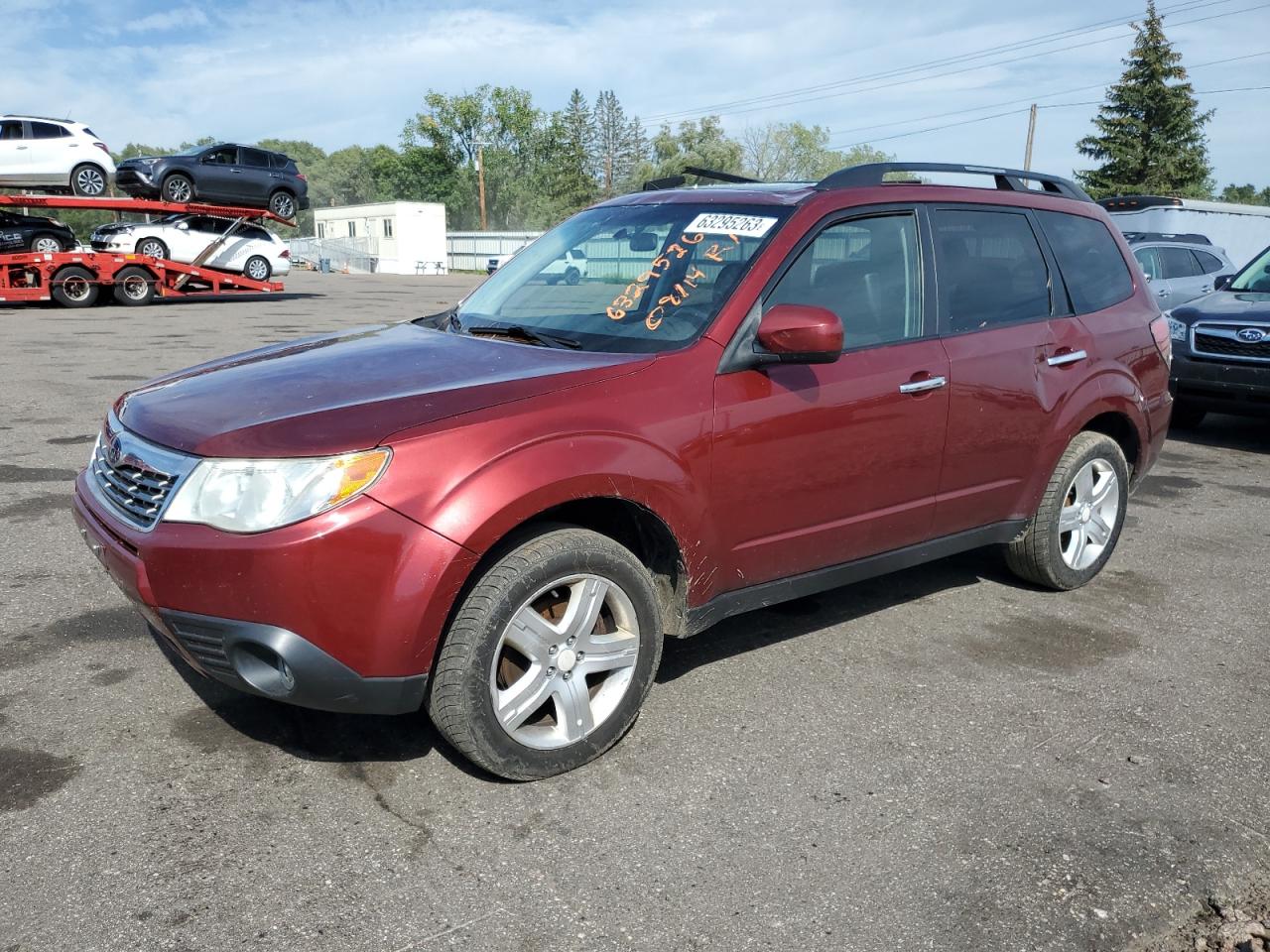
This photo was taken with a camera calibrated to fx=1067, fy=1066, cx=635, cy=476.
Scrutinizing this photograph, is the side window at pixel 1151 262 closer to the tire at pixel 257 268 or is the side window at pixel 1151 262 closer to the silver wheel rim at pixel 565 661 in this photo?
the silver wheel rim at pixel 565 661

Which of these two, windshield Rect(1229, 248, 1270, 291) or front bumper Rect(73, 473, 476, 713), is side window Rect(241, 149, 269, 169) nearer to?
windshield Rect(1229, 248, 1270, 291)

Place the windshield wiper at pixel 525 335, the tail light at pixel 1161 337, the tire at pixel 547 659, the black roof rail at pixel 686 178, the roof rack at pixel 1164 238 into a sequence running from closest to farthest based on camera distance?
the tire at pixel 547 659 < the windshield wiper at pixel 525 335 < the black roof rail at pixel 686 178 < the tail light at pixel 1161 337 < the roof rack at pixel 1164 238

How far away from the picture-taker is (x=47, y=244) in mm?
21078

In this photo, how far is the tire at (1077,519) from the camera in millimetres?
4871

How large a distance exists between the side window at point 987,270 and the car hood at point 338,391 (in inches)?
63.0

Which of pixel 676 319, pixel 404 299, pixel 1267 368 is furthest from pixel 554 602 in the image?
pixel 404 299

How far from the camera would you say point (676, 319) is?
367cm

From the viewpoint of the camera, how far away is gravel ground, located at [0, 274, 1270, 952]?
2613mm

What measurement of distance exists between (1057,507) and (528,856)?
10.2 ft

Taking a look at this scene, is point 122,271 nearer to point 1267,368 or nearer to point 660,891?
point 1267,368

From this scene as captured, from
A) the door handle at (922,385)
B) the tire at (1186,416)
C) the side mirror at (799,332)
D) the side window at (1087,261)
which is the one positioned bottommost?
the tire at (1186,416)

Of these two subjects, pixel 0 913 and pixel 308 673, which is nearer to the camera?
pixel 0 913

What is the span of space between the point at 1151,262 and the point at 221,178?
18.7 metres

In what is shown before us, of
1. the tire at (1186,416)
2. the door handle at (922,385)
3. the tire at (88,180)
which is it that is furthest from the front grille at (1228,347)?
the tire at (88,180)
